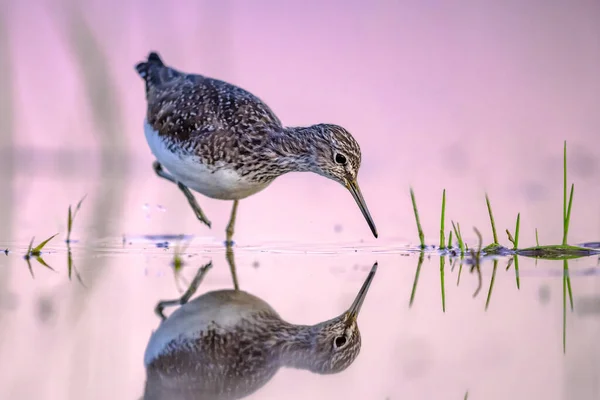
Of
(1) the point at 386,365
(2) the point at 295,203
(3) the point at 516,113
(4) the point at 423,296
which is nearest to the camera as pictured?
(1) the point at 386,365

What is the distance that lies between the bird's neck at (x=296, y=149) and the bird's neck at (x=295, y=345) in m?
2.90

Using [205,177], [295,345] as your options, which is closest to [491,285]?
[295,345]

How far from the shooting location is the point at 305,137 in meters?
7.68

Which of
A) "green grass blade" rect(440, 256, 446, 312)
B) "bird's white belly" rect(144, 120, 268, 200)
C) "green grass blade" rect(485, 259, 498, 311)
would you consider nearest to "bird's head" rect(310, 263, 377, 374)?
"green grass blade" rect(440, 256, 446, 312)

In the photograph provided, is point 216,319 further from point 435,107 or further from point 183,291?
point 435,107

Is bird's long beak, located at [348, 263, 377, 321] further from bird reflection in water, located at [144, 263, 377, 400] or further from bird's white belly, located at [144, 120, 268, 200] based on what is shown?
bird's white belly, located at [144, 120, 268, 200]

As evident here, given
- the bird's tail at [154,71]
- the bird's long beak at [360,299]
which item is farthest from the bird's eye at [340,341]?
the bird's tail at [154,71]

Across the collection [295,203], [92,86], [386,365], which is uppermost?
[92,86]

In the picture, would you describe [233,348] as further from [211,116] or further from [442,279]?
[211,116]

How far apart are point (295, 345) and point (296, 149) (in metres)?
3.26

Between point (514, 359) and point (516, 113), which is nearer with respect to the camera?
point (514, 359)

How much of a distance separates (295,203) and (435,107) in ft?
11.2

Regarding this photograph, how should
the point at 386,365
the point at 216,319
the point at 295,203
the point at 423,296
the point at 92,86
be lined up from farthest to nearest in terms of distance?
the point at 295,203
the point at 92,86
the point at 423,296
the point at 216,319
the point at 386,365

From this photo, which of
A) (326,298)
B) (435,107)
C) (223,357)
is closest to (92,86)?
(326,298)
